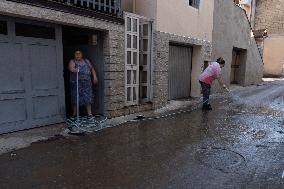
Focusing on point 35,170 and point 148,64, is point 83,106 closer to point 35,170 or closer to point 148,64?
point 148,64

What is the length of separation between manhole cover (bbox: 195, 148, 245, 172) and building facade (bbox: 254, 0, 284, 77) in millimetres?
27457

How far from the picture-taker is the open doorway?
20016 millimetres

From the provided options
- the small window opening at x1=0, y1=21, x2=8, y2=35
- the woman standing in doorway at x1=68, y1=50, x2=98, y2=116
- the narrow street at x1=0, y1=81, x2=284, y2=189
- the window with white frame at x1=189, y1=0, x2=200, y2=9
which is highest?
the window with white frame at x1=189, y1=0, x2=200, y2=9

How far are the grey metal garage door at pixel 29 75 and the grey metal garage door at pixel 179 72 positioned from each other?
558cm

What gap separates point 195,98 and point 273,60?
20.6 meters

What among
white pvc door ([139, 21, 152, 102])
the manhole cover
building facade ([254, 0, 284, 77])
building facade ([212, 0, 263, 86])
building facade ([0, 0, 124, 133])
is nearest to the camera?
the manhole cover

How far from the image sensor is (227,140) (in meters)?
6.38

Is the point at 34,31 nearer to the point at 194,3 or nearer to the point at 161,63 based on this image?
the point at 161,63

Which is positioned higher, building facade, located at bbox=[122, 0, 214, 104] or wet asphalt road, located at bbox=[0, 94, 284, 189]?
building facade, located at bbox=[122, 0, 214, 104]

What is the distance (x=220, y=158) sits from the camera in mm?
5184

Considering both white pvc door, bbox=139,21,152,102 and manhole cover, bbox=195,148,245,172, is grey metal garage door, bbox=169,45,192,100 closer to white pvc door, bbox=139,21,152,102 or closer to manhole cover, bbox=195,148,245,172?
white pvc door, bbox=139,21,152,102

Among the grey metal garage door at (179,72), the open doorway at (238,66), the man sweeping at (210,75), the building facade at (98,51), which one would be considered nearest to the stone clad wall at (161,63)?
the building facade at (98,51)

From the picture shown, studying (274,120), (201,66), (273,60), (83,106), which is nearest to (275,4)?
(273,60)

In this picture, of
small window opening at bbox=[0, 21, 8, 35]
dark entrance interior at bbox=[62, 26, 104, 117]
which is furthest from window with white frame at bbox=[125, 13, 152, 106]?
small window opening at bbox=[0, 21, 8, 35]
